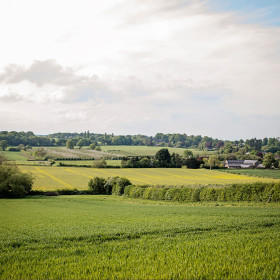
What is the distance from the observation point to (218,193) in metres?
35.1

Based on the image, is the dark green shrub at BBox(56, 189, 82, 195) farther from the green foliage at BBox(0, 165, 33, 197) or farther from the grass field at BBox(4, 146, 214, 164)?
the grass field at BBox(4, 146, 214, 164)

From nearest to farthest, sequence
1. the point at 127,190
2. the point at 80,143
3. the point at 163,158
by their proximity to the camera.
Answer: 1. the point at 127,190
2. the point at 163,158
3. the point at 80,143

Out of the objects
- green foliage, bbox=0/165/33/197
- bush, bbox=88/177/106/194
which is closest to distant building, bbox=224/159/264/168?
bush, bbox=88/177/106/194

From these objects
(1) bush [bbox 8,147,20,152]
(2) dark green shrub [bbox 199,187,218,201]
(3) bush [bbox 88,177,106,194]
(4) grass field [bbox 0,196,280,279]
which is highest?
(4) grass field [bbox 0,196,280,279]

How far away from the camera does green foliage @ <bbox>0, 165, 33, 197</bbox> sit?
175 feet

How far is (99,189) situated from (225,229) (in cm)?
5223

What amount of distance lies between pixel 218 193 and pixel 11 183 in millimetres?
42640

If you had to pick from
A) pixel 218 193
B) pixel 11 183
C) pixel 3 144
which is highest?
pixel 3 144

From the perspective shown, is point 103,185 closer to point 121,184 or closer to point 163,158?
point 121,184

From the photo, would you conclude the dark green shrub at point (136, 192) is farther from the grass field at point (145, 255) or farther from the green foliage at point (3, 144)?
the green foliage at point (3, 144)

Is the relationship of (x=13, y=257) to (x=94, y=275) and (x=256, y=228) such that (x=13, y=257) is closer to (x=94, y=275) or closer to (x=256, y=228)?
(x=94, y=275)

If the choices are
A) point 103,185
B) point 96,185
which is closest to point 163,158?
point 103,185

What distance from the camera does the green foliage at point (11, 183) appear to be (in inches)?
2105

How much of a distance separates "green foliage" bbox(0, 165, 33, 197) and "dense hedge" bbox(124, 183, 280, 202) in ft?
86.5
